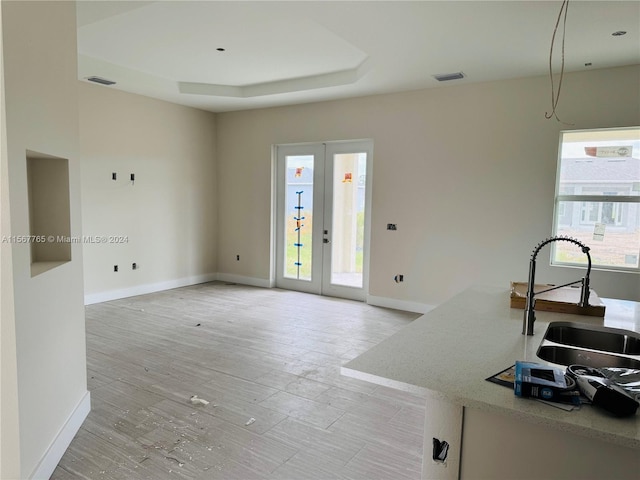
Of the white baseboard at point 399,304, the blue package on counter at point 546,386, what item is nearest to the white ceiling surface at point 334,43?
the blue package on counter at point 546,386

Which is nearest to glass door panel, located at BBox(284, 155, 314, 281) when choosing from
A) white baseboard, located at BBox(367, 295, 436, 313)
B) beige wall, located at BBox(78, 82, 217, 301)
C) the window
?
white baseboard, located at BBox(367, 295, 436, 313)

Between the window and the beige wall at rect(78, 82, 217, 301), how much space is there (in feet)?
17.6

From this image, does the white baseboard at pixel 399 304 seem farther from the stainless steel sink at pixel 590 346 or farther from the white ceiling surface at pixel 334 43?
the stainless steel sink at pixel 590 346

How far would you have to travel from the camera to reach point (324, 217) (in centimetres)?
638

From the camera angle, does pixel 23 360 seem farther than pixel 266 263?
No

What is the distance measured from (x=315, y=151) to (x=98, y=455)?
493 centimetres

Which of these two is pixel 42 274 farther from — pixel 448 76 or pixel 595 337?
pixel 448 76

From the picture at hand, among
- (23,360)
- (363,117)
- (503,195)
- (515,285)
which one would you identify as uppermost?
(363,117)

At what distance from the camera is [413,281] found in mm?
5566

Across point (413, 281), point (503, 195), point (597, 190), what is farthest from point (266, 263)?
point (597, 190)

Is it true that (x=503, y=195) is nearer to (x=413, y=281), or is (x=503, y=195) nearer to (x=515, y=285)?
(x=413, y=281)

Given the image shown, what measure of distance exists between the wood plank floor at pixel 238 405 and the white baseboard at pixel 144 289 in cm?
63

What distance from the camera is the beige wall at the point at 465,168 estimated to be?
4426 millimetres

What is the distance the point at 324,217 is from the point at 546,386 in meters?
5.24
